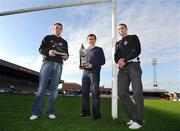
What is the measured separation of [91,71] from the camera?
518 cm

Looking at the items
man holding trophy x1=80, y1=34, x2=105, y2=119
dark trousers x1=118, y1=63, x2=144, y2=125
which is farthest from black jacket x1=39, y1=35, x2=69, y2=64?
dark trousers x1=118, y1=63, x2=144, y2=125

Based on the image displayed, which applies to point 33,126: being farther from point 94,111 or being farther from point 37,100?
point 94,111

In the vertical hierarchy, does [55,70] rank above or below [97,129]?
above

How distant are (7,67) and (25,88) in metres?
17.7

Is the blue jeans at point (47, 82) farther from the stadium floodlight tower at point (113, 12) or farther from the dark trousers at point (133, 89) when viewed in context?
the dark trousers at point (133, 89)

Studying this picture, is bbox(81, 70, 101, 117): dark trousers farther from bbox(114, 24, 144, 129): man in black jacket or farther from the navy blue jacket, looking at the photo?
bbox(114, 24, 144, 129): man in black jacket

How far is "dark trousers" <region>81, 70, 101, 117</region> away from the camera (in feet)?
16.6

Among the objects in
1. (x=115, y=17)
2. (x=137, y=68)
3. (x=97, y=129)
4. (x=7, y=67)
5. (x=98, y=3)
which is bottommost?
(x=97, y=129)

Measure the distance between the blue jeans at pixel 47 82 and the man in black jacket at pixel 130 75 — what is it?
121 cm

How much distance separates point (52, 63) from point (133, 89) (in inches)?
64.3

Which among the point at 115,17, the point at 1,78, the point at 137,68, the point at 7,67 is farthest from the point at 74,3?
the point at 1,78

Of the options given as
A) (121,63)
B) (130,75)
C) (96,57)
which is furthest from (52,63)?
(130,75)

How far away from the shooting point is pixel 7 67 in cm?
4653

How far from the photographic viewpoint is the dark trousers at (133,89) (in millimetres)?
4178
